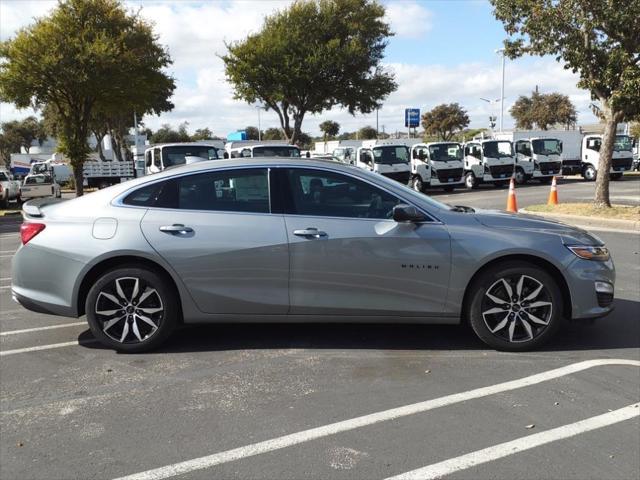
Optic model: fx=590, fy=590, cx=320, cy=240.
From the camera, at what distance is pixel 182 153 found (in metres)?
17.3

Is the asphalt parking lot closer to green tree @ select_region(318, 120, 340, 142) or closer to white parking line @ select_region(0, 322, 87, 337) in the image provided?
white parking line @ select_region(0, 322, 87, 337)

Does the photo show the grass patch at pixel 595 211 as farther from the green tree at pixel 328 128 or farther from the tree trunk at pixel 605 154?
the green tree at pixel 328 128

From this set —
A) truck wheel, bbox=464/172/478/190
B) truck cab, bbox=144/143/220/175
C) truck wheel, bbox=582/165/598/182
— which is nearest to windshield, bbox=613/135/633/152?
truck wheel, bbox=582/165/598/182

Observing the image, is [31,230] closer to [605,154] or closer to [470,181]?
[605,154]

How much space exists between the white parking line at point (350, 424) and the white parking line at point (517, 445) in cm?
56

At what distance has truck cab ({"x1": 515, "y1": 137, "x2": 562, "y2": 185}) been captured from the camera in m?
26.5

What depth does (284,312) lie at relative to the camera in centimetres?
473

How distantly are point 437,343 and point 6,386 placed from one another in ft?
11.0

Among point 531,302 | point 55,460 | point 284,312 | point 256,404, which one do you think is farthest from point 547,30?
point 55,460

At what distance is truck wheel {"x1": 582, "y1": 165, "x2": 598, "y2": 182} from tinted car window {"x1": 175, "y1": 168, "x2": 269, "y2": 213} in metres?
Result: 26.4

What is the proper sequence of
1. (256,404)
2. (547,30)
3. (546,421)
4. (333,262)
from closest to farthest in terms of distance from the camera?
1. (546,421)
2. (256,404)
3. (333,262)
4. (547,30)

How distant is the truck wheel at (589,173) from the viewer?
27.7 m

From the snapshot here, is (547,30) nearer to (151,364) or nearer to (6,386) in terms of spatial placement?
(151,364)

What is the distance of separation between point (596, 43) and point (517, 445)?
12.3 m
